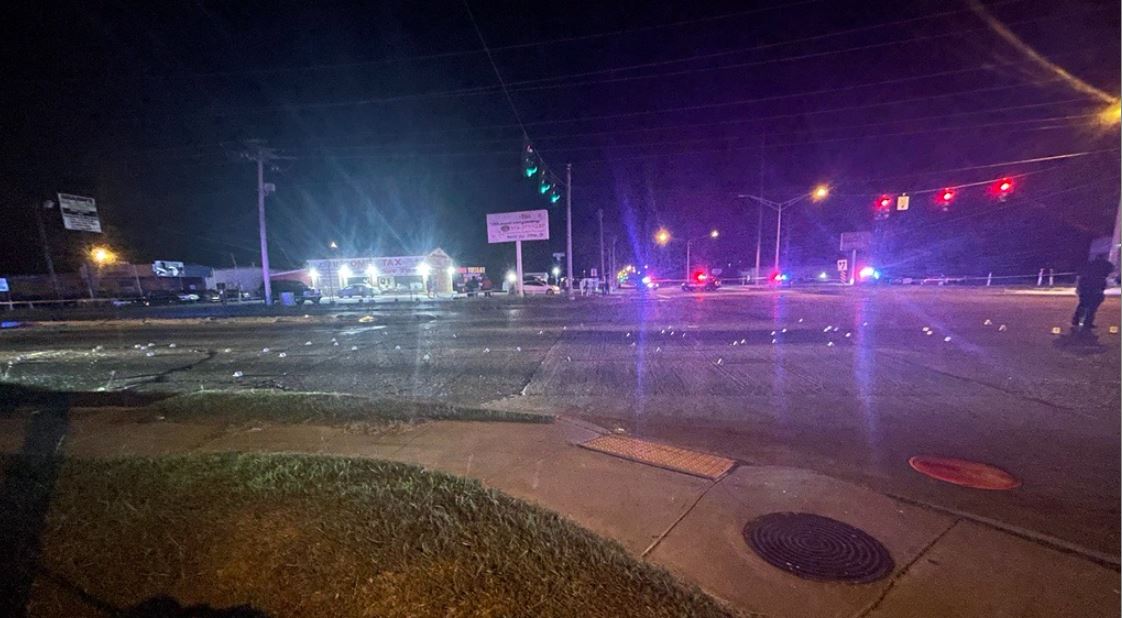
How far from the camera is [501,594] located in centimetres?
227

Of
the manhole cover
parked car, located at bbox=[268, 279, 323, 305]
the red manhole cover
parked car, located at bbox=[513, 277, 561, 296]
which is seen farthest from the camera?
parked car, located at bbox=[513, 277, 561, 296]

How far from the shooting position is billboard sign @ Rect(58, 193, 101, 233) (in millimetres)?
18156

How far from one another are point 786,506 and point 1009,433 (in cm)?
378

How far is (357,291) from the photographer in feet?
133

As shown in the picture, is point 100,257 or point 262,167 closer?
point 262,167

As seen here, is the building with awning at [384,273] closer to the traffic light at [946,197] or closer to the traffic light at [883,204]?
the traffic light at [883,204]

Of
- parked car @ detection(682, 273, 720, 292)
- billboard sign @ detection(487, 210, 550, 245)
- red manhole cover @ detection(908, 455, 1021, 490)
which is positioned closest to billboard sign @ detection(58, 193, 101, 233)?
billboard sign @ detection(487, 210, 550, 245)

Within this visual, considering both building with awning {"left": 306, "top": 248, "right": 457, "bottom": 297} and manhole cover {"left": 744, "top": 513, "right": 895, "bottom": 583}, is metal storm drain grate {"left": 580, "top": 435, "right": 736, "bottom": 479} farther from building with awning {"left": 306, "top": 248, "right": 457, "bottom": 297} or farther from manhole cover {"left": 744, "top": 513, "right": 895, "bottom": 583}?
building with awning {"left": 306, "top": 248, "right": 457, "bottom": 297}

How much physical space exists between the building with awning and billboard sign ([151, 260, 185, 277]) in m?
17.9

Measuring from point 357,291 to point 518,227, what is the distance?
18.1 metres

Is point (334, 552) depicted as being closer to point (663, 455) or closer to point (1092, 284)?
point (663, 455)

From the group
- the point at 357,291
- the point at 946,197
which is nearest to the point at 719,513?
the point at 946,197

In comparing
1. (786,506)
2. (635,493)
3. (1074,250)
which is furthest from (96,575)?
(1074,250)

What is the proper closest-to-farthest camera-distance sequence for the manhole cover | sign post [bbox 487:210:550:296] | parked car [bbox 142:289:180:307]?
the manhole cover
sign post [bbox 487:210:550:296]
parked car [bbox 142:289:180:307]
